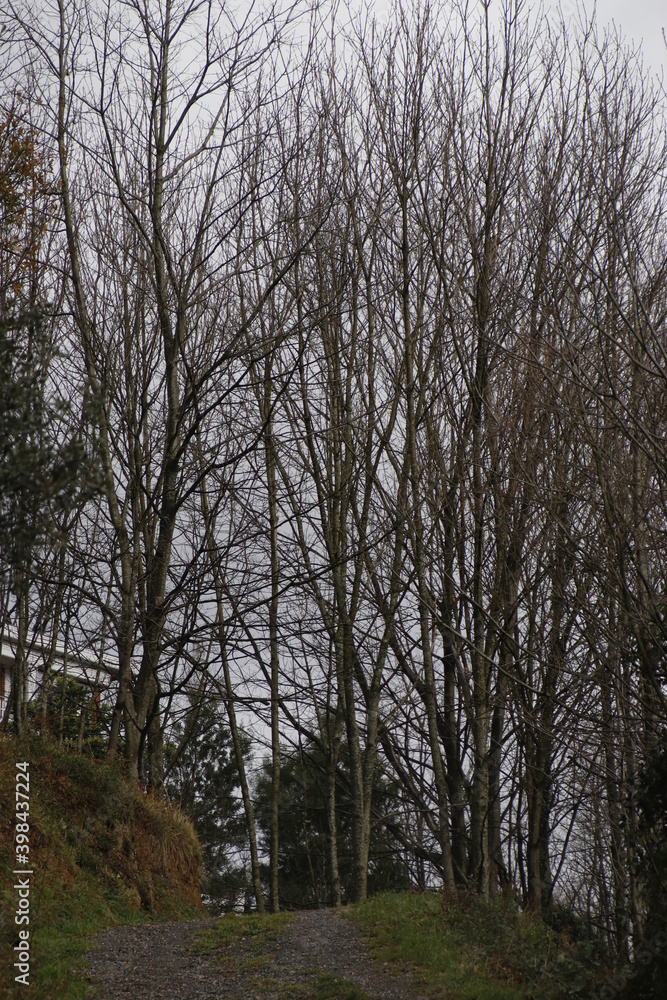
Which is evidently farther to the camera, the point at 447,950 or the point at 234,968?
the point at 447,950

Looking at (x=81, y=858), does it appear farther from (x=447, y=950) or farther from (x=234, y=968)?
(x=447, y=950)

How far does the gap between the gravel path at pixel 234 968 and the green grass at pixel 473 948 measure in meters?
0.22

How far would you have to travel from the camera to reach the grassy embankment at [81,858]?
634cm

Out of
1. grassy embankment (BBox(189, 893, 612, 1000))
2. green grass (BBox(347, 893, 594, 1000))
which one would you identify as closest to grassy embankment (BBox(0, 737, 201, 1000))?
grassy embankment (BBox(189, 893, 612, 1000))

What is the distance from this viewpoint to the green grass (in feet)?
19.6

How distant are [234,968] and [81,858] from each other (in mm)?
2704

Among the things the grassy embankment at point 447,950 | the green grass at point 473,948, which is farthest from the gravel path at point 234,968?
the green grass at point 473,948

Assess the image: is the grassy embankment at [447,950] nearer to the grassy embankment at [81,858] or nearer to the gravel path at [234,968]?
the gravel path at [234,968]

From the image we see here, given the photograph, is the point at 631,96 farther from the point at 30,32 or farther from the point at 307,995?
the point at 307,995

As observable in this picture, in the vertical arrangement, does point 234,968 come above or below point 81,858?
below

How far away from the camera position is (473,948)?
6867mm

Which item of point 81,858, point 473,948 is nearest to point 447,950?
point 473,948

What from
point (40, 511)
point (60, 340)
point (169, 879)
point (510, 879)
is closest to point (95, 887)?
point (169, 879)

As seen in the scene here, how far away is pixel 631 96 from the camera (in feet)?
29.4
